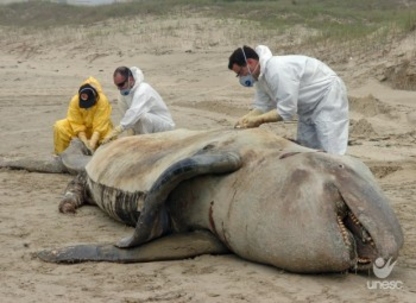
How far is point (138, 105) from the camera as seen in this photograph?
31.4ft

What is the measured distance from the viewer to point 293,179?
17.2 feet

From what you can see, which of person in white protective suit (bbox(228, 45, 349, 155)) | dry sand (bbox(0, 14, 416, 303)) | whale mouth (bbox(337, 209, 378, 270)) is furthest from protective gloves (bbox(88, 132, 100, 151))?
whale mouth (bbox(337, 209, 378, 270))

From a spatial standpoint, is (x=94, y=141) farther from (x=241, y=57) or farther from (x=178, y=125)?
(x=241, y=57)

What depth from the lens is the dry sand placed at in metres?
5.03

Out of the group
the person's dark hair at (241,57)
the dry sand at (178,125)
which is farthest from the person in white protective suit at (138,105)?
the person's dark hair at (241,57)

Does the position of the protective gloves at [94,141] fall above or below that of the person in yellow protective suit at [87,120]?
below

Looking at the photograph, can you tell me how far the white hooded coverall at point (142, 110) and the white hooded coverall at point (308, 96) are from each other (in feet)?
7.07

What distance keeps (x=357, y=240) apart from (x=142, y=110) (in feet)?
16.2

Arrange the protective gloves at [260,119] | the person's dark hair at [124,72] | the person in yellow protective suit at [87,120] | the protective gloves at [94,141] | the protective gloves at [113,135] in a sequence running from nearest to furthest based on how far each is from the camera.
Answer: the protective gloves at [260,119] < the protective gloves at [113,135] < the person's dark hair at [124,72] < the protective gloves at [94,141] < the person in yellow protective suit at [87,120]

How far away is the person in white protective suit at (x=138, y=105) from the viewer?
952cm

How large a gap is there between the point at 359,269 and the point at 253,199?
744 millimetres

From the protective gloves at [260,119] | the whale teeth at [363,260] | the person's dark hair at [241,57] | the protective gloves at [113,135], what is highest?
the person's dark hair at [241,57]

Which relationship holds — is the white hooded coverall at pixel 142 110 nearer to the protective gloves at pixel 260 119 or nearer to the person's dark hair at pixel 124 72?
the person's dark hair at pixel 124 72

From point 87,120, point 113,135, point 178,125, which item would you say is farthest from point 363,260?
point 178,125
